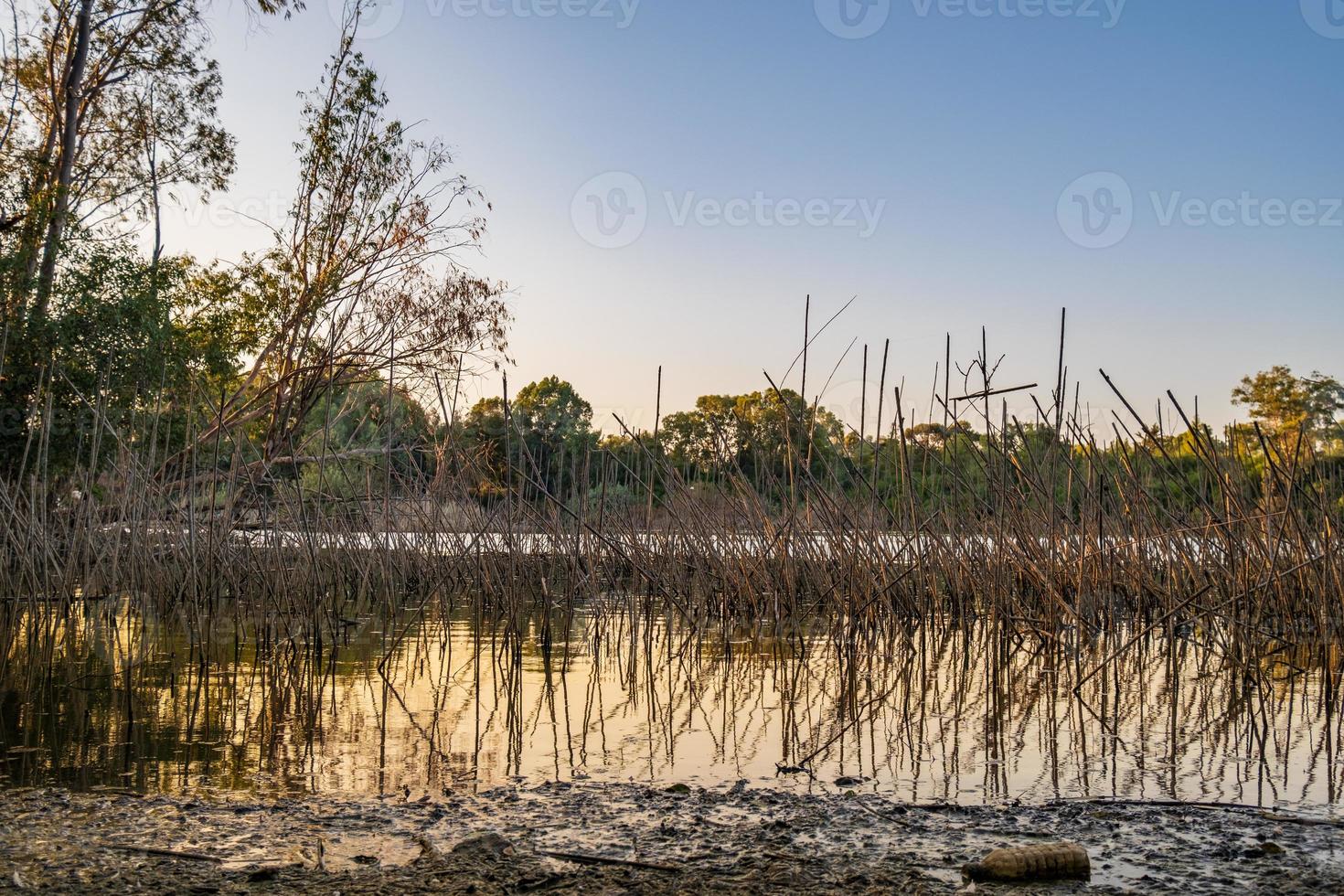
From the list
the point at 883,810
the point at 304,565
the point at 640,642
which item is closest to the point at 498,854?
the point at 883,810

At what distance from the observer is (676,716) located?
381 centimetres

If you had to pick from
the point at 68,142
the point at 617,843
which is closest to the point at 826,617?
the point at 617,843

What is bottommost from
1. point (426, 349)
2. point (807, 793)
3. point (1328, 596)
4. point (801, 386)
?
point (807, 793)

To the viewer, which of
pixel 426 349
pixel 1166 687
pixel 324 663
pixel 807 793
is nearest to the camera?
pixel 807 793

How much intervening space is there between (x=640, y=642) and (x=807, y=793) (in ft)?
11.2

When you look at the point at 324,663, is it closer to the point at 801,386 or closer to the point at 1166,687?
the point at 801,386

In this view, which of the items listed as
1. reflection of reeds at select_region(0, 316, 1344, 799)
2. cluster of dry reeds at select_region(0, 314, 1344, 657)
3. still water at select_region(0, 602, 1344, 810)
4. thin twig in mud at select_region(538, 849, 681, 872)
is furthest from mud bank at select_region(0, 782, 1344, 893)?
cluster of dry reeds at select_region(0, 314, 1344, 657)

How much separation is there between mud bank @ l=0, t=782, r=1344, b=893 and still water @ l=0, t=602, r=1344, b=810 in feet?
0.70

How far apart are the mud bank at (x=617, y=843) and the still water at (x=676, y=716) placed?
21 cm

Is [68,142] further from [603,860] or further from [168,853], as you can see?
[603,860]

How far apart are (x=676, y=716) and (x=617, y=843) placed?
162cm

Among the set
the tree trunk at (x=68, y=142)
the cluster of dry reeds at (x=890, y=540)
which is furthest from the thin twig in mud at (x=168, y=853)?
the tree trunk at (x=68, y=142)

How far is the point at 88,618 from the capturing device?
22.2 ft

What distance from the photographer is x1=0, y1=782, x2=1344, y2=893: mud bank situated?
6.25 ft
